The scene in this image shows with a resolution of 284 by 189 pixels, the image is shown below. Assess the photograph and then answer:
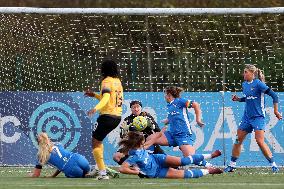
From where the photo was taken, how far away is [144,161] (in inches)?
853

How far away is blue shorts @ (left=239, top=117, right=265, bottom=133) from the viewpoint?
24.4m

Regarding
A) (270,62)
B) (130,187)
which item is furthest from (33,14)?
(130,187)

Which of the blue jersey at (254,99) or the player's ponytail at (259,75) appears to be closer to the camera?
the blue jersey at (254,99)

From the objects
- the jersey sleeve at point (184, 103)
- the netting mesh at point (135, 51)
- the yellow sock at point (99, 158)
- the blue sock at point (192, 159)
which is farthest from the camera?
the netting mesh at point (135, 51)

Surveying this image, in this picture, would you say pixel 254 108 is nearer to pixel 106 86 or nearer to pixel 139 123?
pixel 139 123

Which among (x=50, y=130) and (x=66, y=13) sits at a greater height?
(x=66, y=13)

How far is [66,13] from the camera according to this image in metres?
25.7

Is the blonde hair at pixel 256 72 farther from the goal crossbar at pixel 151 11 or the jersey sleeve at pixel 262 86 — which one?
the goal crossbar at pixel 151 11

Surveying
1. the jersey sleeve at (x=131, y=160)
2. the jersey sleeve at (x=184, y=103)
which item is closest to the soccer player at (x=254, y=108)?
the jersey sleeve at (x=184, y=103)

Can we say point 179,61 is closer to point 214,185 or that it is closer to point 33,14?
point 33,14

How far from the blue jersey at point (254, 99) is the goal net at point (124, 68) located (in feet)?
7.55

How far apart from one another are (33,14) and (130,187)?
7.94m

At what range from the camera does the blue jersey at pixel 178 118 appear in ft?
79.2

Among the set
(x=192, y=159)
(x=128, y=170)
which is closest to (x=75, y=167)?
(x=128, y=170)
